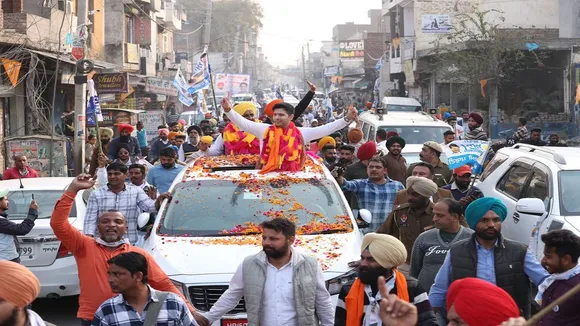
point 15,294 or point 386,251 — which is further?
point 386,251

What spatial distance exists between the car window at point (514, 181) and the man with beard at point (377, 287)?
4597 mm

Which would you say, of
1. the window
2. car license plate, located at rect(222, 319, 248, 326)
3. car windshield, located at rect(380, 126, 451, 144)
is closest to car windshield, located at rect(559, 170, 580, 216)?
car license plate, located at rect(222, 319, 248, 326)

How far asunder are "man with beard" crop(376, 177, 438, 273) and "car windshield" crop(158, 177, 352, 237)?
0.50 m

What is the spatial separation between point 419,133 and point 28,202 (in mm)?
10189

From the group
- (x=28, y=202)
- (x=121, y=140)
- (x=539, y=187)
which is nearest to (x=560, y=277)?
(x=539, y=187)

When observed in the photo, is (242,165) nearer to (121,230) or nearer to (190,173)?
(190,173)

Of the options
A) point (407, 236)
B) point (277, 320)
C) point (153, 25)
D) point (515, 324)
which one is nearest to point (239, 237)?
point (407, 236)

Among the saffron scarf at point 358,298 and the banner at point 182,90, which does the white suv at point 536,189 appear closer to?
the saffron scarf at point 358,298

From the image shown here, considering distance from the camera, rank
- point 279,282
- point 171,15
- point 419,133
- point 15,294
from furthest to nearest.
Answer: point 171,15, point 419,133, point 279,282, point 15,294

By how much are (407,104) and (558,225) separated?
27300 millimetres

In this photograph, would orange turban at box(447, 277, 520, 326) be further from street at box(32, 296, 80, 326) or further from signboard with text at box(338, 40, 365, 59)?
signboard with text at box(338, 40, 365, 59)

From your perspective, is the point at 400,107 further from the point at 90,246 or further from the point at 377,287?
the point at 377,287

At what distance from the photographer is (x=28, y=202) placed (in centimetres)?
1030

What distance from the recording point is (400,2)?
53656 mm
